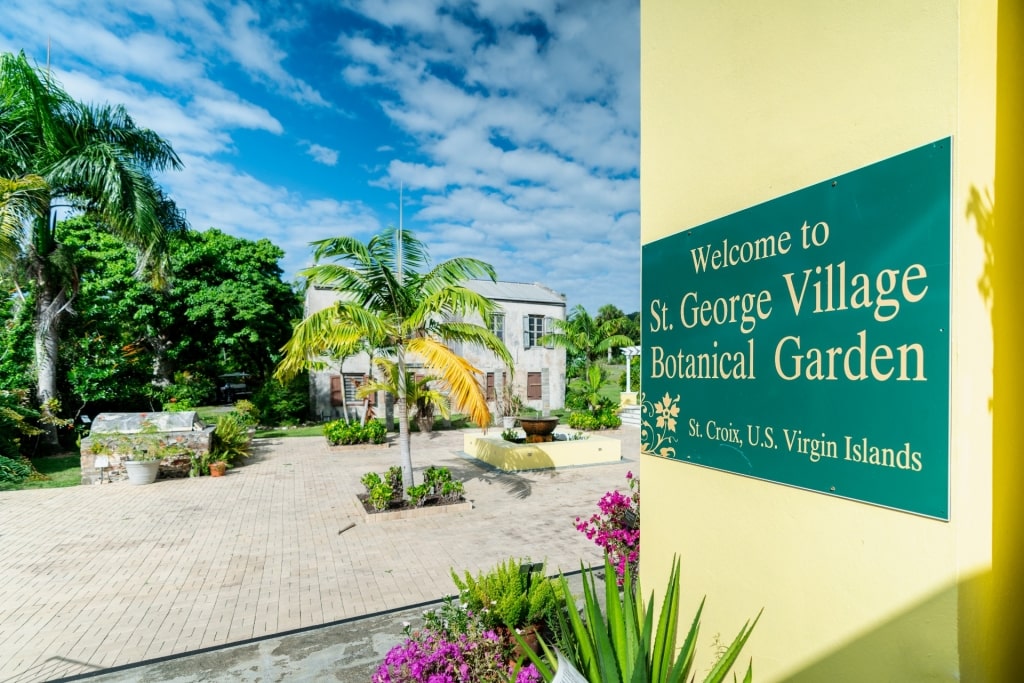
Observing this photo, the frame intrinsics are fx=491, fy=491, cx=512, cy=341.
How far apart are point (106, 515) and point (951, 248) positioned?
38.2 ft

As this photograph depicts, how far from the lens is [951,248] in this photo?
159 cm

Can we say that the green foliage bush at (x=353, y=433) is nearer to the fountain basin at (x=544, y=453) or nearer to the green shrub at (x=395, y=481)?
the fountain basin at (x=544, y=453)

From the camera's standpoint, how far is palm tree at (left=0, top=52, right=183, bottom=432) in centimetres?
1234

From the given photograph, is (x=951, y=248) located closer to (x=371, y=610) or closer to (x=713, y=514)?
(x=713, y=514)

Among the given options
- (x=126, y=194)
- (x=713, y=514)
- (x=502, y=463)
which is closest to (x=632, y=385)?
(x=502, y=463)

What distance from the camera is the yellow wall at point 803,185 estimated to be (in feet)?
5.25

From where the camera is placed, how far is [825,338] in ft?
6.45

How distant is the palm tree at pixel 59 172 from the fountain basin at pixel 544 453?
11005 millimetres

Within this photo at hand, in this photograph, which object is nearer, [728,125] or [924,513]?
[924,513]

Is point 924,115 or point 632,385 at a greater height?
point 924,115

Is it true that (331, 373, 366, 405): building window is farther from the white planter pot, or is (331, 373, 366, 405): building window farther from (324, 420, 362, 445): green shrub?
the white planter pot

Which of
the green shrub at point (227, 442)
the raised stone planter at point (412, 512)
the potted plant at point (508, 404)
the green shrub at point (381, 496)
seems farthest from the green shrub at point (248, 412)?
the green shrub at point (381, 496)

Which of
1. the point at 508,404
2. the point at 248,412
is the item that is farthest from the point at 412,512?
the point at 248,412

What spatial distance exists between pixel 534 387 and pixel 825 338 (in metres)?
23.8
